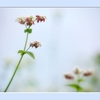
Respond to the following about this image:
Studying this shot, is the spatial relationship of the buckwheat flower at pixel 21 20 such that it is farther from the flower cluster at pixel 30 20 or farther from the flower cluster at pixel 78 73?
the flower cluster at pixel 78 73

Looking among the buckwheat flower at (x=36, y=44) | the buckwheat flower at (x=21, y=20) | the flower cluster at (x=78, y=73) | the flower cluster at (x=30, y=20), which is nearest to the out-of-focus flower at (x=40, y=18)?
the flower cluster at (x=30, y=20)

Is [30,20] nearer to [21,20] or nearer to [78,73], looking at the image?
[21,20]

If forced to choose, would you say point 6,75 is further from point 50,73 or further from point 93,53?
point 93,53

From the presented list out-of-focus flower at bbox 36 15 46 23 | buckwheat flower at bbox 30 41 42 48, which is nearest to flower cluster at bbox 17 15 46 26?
out-of-focus flower at bbox 36 15 46 23

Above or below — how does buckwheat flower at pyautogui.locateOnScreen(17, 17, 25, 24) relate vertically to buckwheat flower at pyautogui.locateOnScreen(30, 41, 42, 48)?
above

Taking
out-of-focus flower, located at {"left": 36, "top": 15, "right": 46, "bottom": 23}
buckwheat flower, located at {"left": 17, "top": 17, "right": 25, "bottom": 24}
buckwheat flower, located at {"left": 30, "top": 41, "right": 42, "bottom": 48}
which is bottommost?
buckwheat flower, located at {"left": 30, "top": 41, "right": 42, "bottom": 48}

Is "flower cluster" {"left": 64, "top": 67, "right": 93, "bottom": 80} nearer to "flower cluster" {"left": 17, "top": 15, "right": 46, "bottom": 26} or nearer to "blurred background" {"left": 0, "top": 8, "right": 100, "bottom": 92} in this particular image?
"blurred background" {"left": 0, "top": 8, "right": 100, "bottom": 92}

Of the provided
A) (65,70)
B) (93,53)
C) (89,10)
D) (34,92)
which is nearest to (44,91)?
(34,92)

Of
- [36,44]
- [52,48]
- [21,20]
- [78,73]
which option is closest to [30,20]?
[21,20]
